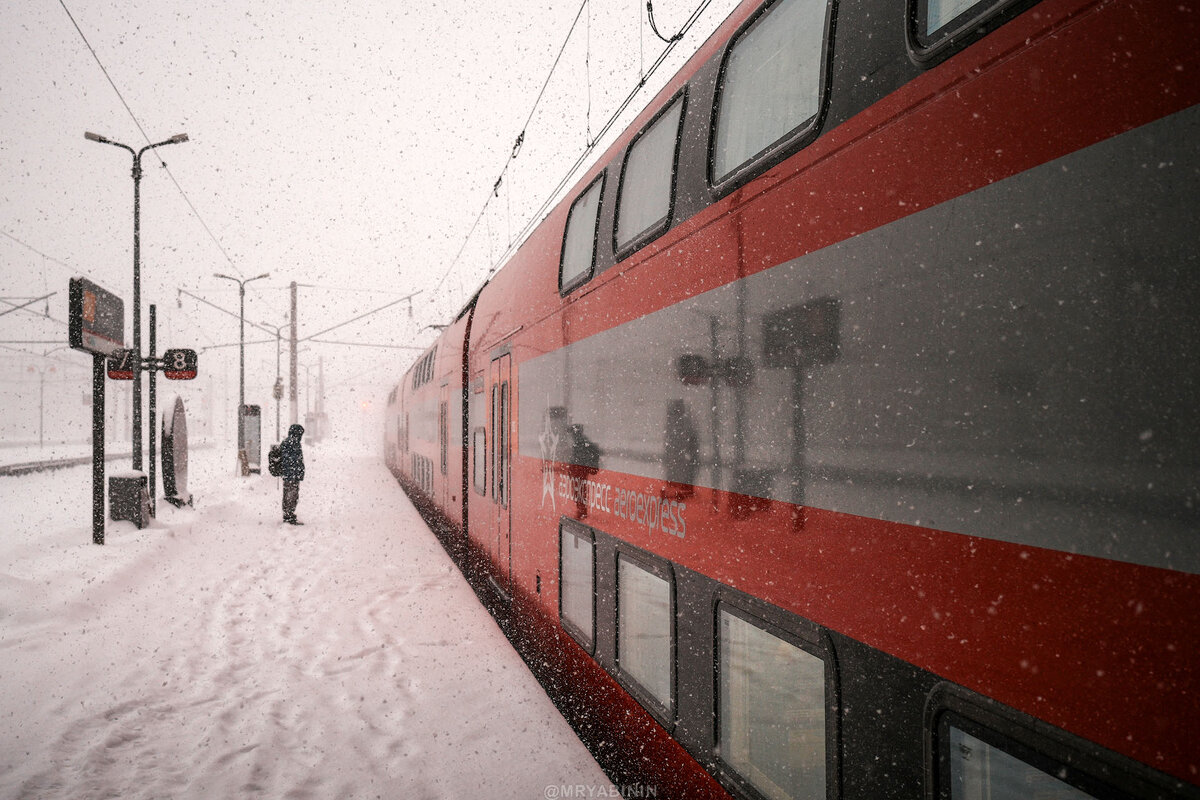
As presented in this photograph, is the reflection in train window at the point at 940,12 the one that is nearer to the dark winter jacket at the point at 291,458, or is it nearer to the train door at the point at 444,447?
the train door at the point at 444,447

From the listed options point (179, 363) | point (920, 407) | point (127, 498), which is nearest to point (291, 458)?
point (179, 363)

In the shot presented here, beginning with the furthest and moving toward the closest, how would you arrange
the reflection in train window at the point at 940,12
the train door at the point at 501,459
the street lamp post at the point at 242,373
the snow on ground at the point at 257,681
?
the street lamp post at the point at 242,373 → the train door at the point at 501,459 → the snow on ground at the point at 257,681 → the reflection in train window at the point at 940,12

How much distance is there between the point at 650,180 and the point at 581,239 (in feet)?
3.38

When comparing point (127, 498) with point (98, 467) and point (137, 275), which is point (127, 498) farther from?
point (137, 275)

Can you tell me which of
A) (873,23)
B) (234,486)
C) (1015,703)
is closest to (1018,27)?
(873,23)

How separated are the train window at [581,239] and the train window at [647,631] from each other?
1805 millimetres

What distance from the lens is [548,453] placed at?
4664mm

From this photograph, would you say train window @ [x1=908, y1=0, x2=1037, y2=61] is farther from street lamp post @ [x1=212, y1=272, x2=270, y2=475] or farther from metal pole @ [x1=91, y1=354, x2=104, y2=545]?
street lamp post @ [x1=212, y1=272, x2=270, y2=475]

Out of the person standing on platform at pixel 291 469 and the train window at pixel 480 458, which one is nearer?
the train window at pixel 480 458

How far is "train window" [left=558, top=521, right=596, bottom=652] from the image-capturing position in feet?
12.7

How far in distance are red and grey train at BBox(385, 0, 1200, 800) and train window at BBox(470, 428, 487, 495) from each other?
3.98 meters

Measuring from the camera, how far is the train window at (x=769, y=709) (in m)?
1.90

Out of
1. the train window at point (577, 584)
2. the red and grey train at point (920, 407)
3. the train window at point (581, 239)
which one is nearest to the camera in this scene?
the red and grey train at point (920, 407)

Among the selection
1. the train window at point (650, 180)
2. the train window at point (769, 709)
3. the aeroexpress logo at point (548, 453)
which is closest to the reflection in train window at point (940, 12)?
the train window at point (650, 180)
